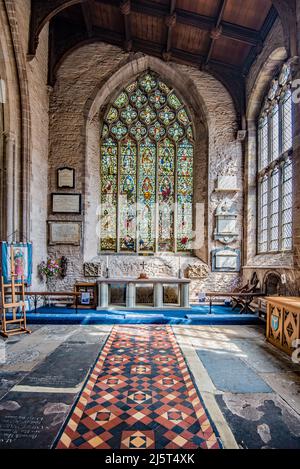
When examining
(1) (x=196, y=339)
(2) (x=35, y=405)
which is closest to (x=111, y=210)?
(1) (x=196, y=339)

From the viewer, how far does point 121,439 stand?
2.12 metres

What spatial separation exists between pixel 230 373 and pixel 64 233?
591 centimetres

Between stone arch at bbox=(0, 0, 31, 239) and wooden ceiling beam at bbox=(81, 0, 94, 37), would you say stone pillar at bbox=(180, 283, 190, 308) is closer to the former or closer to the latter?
stone arch at bbox=(0, 0, 31, 239)

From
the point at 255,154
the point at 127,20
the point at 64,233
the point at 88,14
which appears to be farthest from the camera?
the point at 255,154

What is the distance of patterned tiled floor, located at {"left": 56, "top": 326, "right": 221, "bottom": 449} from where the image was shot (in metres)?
2.11

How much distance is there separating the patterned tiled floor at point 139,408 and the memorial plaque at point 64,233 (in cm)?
445

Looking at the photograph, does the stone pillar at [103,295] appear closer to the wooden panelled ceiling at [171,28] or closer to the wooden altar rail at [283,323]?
the wooden altar rail at [283,323]

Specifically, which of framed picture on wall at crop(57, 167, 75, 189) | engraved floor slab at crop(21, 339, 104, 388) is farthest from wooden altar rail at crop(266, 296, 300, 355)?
framed picture on wall at crop(57, 167, 75, 189)

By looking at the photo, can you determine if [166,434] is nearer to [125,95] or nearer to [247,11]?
[247,11]

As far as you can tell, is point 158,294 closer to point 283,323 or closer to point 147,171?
point 283,323

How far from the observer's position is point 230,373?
132 inches

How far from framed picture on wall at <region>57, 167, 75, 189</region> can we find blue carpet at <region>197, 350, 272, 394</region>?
5756 mm

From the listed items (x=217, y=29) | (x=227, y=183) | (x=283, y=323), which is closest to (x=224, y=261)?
(x=227, y=183)

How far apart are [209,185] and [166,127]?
233cm
